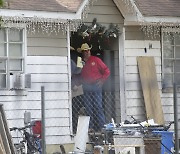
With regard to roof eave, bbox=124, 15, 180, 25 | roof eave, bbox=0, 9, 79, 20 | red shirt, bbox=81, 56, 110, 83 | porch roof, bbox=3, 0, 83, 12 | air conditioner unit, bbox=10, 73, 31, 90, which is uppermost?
porch roof, bbox=3, 0, 83, 12

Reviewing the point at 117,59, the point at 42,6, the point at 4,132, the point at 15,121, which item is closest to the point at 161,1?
the point at 117,59

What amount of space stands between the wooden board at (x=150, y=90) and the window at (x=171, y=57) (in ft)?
1.78

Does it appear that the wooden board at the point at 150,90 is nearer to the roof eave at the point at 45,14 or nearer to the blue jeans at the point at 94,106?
the blue jeans at the point at 94,106

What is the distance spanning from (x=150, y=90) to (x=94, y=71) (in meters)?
1.75

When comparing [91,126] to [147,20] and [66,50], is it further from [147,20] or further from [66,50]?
Answer: [147,20]

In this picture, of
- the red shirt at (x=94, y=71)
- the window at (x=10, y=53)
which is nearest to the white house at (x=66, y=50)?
the window at (x=10, y=53)

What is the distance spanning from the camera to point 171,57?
16.9m

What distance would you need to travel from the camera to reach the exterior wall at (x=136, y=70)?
16.2 metres

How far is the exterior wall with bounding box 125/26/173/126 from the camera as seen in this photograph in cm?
1625

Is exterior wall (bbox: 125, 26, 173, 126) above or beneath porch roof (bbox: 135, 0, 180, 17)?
beneath

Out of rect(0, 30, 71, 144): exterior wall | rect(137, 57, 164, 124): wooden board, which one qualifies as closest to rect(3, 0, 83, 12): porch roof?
rect(0, 30, 71, 144): exterior wall

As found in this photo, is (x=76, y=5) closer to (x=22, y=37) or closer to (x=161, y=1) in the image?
(x=22, y=37)

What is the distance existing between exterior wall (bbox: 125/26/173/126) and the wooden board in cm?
16

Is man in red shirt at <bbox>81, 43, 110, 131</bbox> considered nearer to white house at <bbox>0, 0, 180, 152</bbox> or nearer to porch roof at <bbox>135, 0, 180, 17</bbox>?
white house at <bbox>0, 0, 180, 152</bbox>
